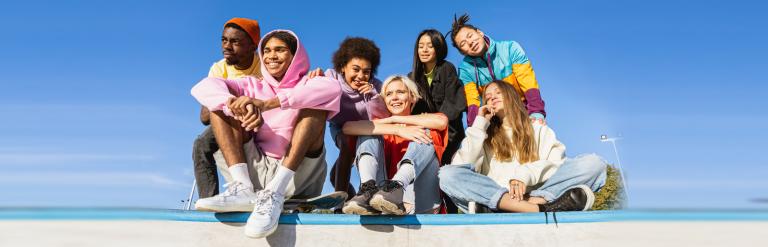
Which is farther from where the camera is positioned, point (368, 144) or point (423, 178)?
point (423, 178)

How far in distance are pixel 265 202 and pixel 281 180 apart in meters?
0.21

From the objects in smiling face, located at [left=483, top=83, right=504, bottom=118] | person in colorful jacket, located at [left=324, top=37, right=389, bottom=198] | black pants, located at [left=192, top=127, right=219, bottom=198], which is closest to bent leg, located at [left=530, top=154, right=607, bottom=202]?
smiling face, located at [left=483, top=83, right=504, bottom=118]

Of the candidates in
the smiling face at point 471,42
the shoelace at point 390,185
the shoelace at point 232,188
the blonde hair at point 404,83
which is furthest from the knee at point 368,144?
the smiling face at point 471,42

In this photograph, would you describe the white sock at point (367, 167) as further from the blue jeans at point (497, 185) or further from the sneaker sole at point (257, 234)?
the sneaker sole at point (257, 234)

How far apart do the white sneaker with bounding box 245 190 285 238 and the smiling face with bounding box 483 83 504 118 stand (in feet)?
6.24

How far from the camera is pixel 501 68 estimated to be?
4.89 m

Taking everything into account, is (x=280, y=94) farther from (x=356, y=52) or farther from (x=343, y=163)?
(x=356, y=52)

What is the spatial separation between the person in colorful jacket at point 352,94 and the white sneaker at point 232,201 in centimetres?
92

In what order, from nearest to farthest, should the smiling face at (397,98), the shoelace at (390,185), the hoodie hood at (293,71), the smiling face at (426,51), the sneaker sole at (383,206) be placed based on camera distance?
the sneaker sole at (383,206), the shoelace at (390,185), the hoodie hood at (293,71), the smiling face at (397,98), the smiling face at (426,51)

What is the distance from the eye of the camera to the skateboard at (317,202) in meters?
3.48

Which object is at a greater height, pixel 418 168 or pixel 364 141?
pixel 364 141

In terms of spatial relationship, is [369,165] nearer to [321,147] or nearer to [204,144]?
[321,147]

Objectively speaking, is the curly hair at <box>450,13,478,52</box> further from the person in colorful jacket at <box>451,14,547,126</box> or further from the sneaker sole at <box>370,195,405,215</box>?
the sneaker sole at <box>370,195,405,215</box>

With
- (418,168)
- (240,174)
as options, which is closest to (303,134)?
(240,174)
